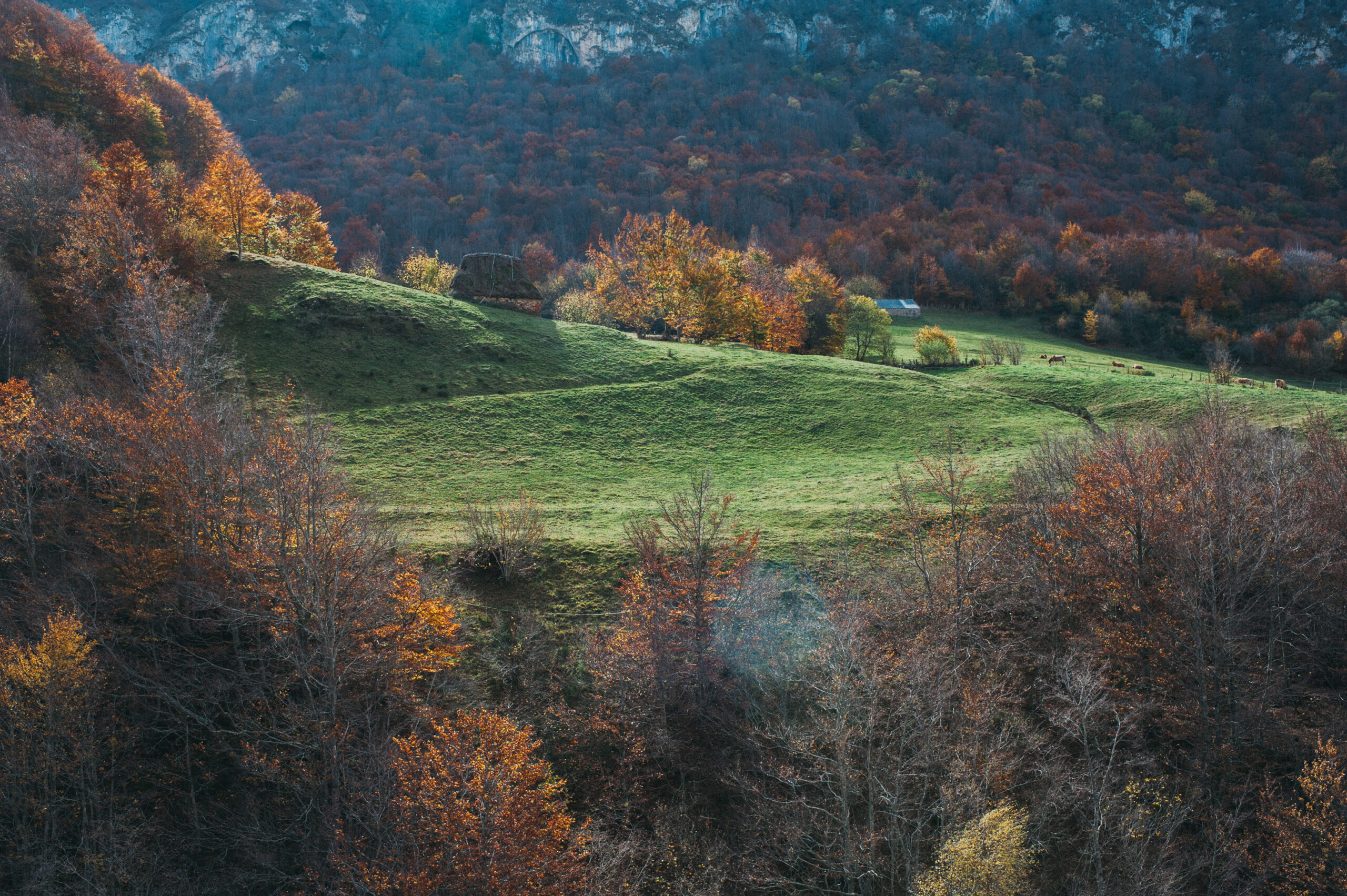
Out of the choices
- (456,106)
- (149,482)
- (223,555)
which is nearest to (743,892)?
(223,555)

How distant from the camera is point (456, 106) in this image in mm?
175125

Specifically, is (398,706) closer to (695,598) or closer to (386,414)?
(695,598)

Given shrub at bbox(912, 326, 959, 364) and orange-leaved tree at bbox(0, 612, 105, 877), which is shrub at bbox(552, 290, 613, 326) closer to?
shrub at bbox(912, 326, 959, 364)

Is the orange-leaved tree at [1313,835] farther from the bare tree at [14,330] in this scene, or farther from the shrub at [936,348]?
the bare tree at [14,330]

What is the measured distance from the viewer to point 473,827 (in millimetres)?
16234

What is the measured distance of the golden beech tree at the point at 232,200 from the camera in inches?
2111

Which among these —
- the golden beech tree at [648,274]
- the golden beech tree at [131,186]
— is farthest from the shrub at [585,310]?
the golden beech tree at [131,186]

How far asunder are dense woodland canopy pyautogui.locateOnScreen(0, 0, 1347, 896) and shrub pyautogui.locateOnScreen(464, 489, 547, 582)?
220 mm

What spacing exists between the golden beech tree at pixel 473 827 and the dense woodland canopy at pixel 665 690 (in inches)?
4.6

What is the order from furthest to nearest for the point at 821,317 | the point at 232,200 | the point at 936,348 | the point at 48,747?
the point at 821,317 → the point at 936,348 → the point at 232,200 → the point at 48,747

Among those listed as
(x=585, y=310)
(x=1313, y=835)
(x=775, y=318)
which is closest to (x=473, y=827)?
(x=1313, y=835)

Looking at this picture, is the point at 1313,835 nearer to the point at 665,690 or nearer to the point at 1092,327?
the point at 665,690

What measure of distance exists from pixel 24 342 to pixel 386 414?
1577cm

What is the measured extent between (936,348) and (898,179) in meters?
113
